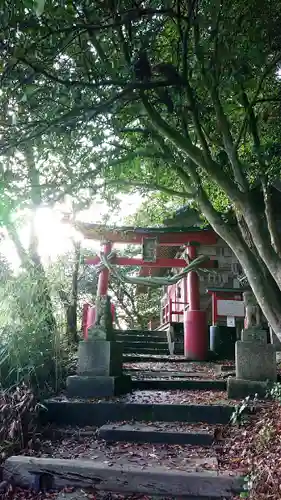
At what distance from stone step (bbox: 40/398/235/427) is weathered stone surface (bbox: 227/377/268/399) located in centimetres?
55

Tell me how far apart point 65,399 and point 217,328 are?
692 centimetres

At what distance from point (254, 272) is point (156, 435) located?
2107 mm

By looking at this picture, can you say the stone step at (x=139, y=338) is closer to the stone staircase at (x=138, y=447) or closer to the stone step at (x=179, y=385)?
the stone step at (x=179, y=385)

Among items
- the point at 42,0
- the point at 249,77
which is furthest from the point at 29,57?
the point at 249,77

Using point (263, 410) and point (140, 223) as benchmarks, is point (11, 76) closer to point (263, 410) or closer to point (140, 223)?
point (263, 410)

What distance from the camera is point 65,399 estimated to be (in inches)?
226

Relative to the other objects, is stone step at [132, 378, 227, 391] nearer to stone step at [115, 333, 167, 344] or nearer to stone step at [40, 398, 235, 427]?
stone step at [40, 398, 235, 427]

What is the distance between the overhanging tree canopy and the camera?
3262 millimetres

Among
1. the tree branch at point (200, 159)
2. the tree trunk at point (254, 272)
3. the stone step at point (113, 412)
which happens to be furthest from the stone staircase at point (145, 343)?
the tree branch at point (200, 159)

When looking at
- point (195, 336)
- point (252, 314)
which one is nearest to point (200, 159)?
point (252, 314)

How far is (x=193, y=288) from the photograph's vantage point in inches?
493

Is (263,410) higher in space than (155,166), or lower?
lower

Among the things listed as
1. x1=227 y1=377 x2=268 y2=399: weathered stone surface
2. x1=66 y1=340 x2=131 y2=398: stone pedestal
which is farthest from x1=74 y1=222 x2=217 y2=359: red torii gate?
x1=227 y1=377 x2=268 y2=399: weathered stone surface

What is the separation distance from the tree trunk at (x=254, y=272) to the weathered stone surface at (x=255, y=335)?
1.37 meters
